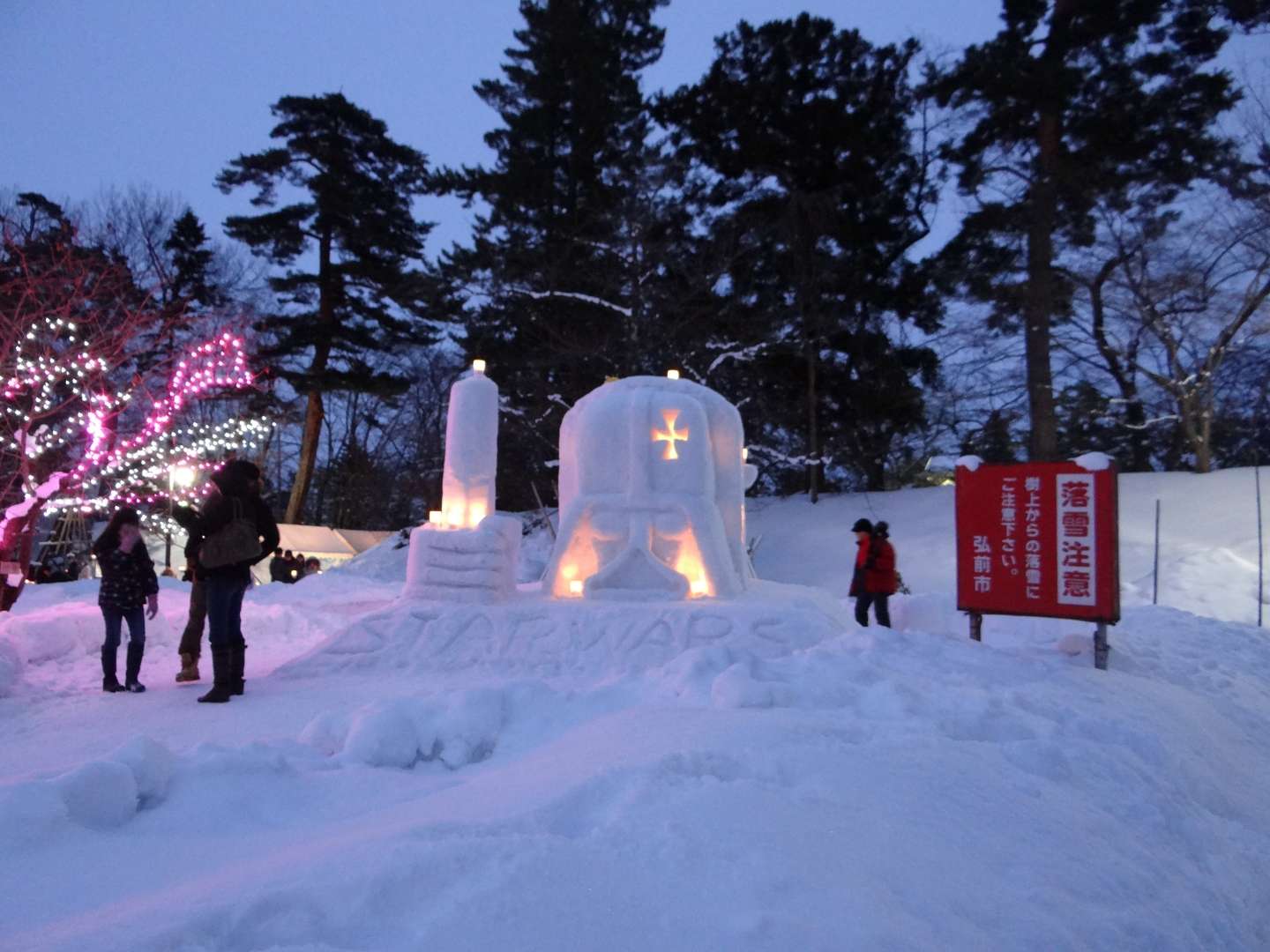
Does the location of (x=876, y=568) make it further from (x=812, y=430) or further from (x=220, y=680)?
(x=812, y=430)

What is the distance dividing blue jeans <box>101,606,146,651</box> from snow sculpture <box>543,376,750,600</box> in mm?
3837

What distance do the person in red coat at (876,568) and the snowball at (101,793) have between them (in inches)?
281

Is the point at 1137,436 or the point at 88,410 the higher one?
the point at 1137,436

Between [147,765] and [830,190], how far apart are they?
64.6 feet

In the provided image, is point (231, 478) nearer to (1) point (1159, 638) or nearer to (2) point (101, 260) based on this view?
(1) point (1159, 638)

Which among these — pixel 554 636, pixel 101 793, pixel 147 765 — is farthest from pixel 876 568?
pixel 101 793

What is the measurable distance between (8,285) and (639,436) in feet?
27.9

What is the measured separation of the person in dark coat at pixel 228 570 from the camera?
5566mm

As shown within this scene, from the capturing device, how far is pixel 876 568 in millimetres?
8875

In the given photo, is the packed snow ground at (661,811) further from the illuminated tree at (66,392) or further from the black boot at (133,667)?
the illuminated tree at (66,392)

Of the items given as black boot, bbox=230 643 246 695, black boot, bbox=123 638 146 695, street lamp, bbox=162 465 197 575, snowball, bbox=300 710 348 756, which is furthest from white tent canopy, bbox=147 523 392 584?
snowball, bbox=300 710 348 756

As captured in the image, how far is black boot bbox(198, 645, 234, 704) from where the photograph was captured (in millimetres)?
5492

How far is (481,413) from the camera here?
8578 mm

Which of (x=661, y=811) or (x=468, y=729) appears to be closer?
(x=661, y=811)
